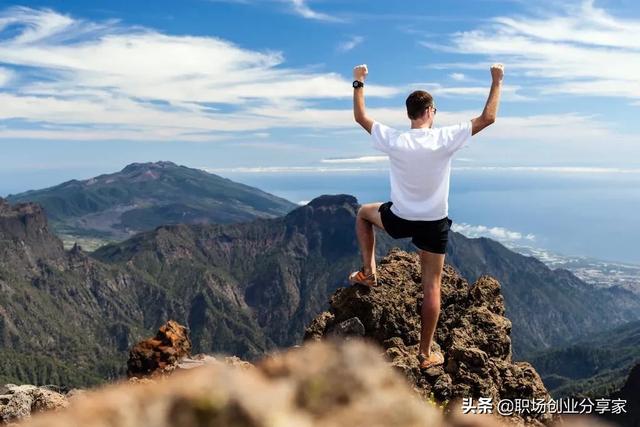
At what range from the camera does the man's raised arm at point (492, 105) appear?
10391 mm

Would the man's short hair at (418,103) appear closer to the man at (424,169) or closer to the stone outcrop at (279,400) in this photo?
the man at (424,169)

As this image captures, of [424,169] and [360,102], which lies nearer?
[424,169]

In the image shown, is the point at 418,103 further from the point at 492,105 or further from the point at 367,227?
the point at 367,227

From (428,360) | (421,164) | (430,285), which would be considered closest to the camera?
(421,164)

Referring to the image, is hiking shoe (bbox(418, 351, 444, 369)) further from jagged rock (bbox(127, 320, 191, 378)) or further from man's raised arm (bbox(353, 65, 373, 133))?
jagged rock (bbox(127, 320, 191, 378))

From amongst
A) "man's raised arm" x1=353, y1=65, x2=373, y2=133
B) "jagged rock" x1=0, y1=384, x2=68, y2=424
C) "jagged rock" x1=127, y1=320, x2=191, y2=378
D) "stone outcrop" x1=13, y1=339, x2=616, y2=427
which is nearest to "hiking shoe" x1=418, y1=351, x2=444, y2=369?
"man's raised arm" x1=353, y1=65, x2=373, y2=133

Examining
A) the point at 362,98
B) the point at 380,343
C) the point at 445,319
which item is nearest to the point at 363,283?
the point at 380,343

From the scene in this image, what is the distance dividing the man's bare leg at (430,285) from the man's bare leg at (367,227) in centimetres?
128

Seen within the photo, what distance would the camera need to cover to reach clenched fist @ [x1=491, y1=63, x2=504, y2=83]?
10836 mm

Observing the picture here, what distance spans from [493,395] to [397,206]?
5.35 metres

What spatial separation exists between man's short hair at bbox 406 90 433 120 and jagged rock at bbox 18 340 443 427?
7.48 meters

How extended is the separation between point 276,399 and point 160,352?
18.8m

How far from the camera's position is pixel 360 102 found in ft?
38.1

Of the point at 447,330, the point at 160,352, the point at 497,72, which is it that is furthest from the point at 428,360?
the point at 160,352
